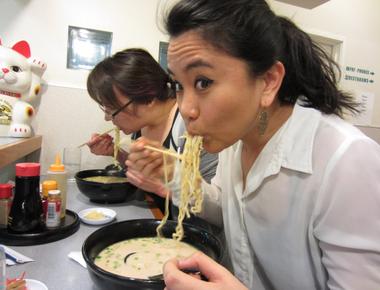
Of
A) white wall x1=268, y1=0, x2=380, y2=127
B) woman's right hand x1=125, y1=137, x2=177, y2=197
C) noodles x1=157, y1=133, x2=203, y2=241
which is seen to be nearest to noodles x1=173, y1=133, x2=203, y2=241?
noodles x1=157, y1=133, x2=203, y2=241

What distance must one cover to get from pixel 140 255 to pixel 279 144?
61 centimetres

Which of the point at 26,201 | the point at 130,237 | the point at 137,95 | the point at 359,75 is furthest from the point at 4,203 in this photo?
the point at 359,75

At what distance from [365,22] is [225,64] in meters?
3.30

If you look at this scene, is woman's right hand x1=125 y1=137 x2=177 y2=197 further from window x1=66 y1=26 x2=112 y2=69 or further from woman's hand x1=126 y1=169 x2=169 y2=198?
window x1=66 y1=26 x2=112 y2=69

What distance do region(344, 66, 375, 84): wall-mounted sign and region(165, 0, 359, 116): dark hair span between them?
2655 mm

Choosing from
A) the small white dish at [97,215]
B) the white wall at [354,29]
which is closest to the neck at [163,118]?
the small white dish at [97,215]

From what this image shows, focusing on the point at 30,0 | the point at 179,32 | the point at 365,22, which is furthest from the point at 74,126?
the point at 365,22

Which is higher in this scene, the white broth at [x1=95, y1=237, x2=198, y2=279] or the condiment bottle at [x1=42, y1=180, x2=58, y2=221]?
the condiment bottle at [x1=42, y1=180, x2=58, y2=221]

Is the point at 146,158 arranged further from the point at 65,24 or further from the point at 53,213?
the point at 65,24

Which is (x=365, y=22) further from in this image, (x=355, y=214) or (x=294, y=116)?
(x=355, y=214)

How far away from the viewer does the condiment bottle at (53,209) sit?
1.19 m

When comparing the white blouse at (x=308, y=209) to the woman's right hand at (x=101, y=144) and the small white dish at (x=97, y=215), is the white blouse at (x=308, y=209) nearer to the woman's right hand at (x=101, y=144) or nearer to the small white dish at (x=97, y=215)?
the small white dish at (x=97, y=215)

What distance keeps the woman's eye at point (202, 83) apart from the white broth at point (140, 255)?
58 centimetres

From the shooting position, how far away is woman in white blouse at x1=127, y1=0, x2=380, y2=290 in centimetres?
74
